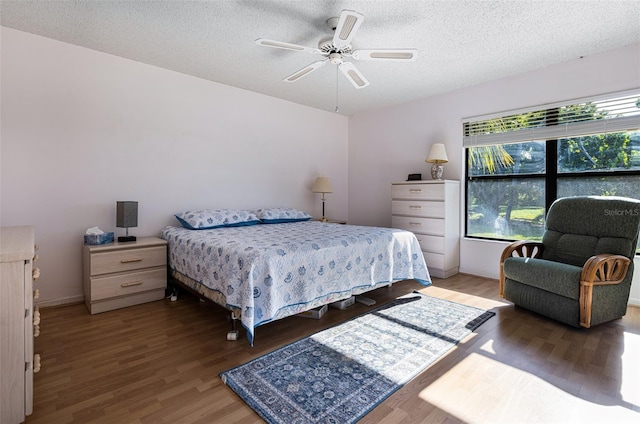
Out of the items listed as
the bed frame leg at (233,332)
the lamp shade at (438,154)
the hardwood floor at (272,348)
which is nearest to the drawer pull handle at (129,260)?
the hardwood floor at (272,348)

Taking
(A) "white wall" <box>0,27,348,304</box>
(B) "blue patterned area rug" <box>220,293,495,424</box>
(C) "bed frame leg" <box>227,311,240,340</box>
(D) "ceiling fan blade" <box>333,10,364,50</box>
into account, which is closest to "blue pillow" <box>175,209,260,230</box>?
(A) "white wall" <box>0,27,348,304</box>

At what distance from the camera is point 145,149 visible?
138 inches

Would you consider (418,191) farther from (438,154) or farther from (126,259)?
(126,259)

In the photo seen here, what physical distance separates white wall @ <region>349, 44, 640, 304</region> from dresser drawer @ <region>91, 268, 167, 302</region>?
11.1 ft

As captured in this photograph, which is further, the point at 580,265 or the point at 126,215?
the point at 126,215

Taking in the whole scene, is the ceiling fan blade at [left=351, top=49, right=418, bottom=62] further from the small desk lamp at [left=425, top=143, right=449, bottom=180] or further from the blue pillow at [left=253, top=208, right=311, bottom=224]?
the blue pillow at [left=253, top=208, right=311, bottom=224]

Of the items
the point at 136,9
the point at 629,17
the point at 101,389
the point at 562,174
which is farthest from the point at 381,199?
the point at 101,389

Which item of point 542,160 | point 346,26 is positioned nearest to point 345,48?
point 346,26

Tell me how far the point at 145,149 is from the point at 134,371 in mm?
2442

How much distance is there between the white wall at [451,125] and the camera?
315 cm

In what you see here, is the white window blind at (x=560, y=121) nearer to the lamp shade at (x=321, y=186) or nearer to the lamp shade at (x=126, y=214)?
the lamp shade at (x=321, y=186)

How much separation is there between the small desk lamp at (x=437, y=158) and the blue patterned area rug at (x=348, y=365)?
1984 millimetres

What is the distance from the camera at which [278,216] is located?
413 centimetres

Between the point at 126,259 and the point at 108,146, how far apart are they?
1228 mm
